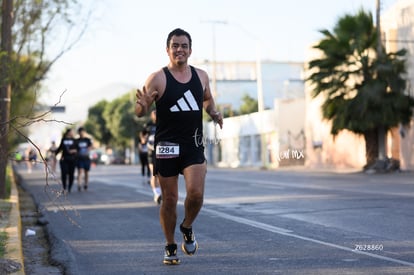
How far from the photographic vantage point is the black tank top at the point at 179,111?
6820 mm

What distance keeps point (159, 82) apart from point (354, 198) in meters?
8.75

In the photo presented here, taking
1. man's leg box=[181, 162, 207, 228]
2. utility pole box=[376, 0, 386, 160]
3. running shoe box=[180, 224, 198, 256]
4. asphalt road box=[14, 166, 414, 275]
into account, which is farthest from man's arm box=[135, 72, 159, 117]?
utility pole box=[376, 0, 386, 160]

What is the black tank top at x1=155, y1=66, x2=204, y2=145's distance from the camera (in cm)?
682

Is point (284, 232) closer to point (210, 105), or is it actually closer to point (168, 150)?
point (210, 105)

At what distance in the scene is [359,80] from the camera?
1233 inches

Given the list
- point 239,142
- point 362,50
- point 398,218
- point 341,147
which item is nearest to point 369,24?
point 362,50

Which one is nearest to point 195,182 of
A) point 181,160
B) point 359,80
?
point 181,160

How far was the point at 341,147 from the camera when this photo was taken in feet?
141

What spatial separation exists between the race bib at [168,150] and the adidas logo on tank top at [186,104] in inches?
11.9

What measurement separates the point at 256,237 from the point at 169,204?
2176 mm

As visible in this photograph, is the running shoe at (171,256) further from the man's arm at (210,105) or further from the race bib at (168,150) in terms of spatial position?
the man's arm at (210,105)

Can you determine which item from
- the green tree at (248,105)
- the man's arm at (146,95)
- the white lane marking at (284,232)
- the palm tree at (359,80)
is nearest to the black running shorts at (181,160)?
the man's arm at (146,95)

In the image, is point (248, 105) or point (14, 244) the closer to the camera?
point (14, 244)

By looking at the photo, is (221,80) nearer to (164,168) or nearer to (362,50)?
(362,50)
